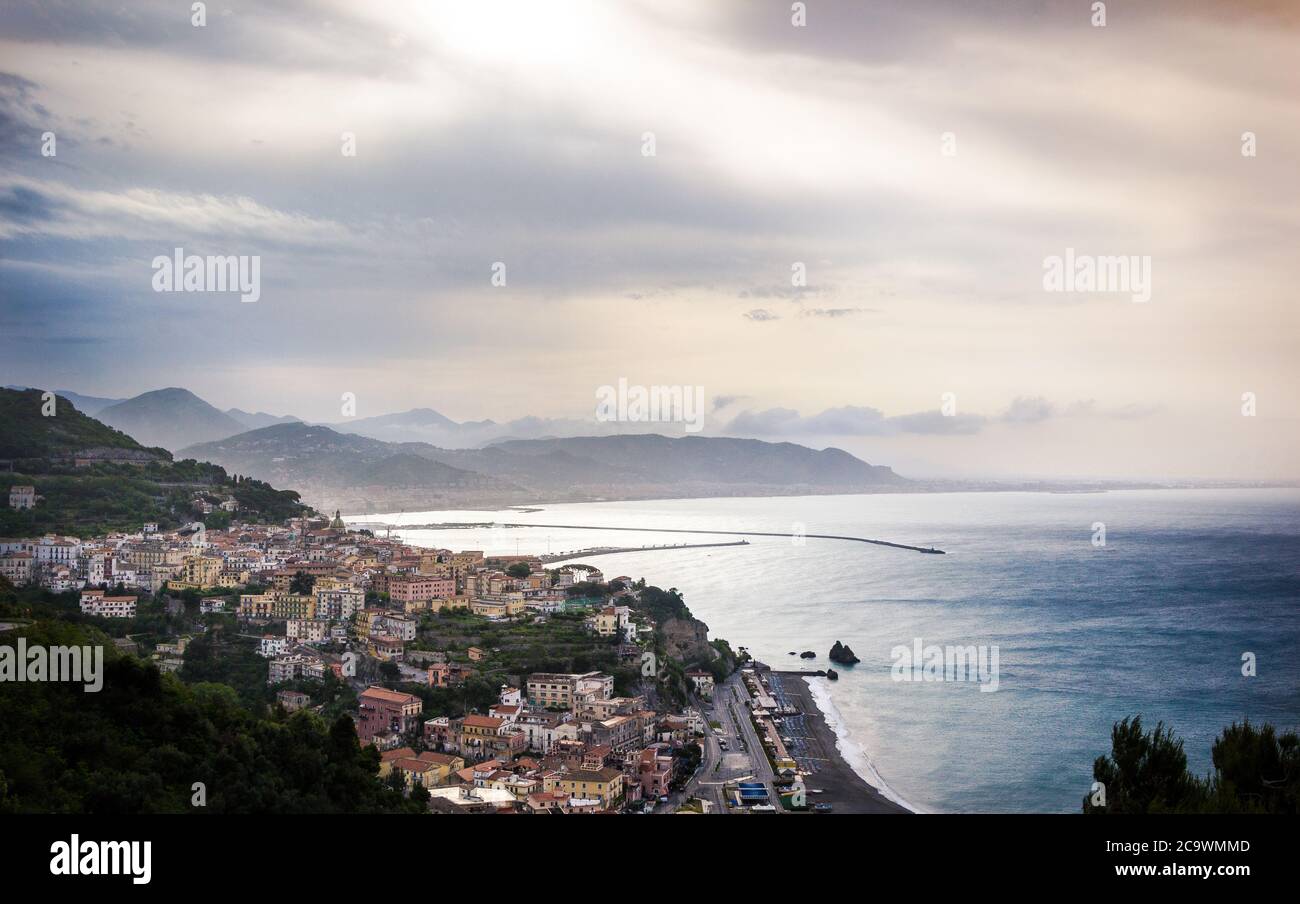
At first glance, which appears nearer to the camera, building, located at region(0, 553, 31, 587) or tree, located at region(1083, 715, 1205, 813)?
tree, located at region(1083, 715, 1205, 813)

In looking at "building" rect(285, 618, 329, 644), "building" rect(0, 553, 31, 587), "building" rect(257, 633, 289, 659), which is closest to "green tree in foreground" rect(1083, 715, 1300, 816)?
"building" rect(257, 633, 289, 659)

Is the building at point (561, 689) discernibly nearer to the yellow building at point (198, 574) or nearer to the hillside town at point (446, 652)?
the hillside town at point (446, 652)

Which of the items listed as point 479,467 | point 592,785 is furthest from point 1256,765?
point 479,467

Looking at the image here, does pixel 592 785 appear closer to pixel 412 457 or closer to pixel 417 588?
pixel 417 588

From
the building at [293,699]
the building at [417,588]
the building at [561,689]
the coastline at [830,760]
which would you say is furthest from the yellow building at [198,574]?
the coastline at [830,760]

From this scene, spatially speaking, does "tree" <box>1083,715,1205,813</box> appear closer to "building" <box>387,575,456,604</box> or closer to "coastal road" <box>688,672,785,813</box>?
"coastal road" <box>688,672,785,813</box>
